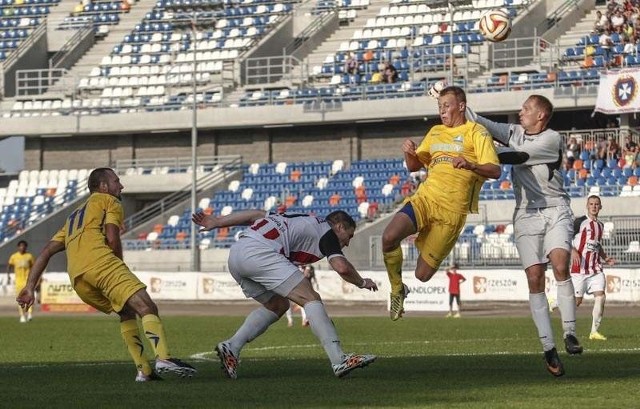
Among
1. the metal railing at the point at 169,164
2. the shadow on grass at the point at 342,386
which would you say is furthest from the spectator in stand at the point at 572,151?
the shadow on grass at the point at 342,386

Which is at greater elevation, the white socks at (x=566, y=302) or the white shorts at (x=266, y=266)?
the white shorts at (x=266, y=266)

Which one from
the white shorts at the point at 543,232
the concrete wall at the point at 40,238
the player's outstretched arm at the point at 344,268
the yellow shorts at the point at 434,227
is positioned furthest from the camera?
the concrete wall at the point at 40,238

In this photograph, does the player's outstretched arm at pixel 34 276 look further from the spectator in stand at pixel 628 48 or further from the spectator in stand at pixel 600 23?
the spectator in stand at pixel 600 23

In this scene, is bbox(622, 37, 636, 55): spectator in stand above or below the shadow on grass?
above

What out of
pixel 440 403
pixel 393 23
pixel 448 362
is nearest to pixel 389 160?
pixel 393 23

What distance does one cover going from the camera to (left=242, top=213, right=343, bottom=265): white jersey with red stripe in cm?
1359

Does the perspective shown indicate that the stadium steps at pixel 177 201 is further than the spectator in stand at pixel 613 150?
Yes

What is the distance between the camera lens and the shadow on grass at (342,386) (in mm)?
11547

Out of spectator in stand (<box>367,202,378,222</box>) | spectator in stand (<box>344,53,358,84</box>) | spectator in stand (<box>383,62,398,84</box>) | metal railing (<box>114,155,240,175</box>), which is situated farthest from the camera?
metal railing (<box>114,155,240,175</box>)

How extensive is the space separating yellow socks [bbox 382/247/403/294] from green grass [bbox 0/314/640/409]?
0.90 m

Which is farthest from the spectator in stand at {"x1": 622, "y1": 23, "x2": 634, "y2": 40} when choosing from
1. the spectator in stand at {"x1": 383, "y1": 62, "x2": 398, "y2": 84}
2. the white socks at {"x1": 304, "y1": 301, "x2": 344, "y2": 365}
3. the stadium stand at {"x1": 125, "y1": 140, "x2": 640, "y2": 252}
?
the white socks at {"x1": 304, "y1": 301, "x2": 344, "y2": 365}

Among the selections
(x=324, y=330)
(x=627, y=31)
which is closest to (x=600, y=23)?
(x=627, y=31)

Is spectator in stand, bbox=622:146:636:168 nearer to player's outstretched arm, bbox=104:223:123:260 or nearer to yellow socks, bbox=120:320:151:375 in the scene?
yellow socks, bbox=120:320:151:375

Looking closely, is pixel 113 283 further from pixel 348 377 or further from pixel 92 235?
pixel 348 377
